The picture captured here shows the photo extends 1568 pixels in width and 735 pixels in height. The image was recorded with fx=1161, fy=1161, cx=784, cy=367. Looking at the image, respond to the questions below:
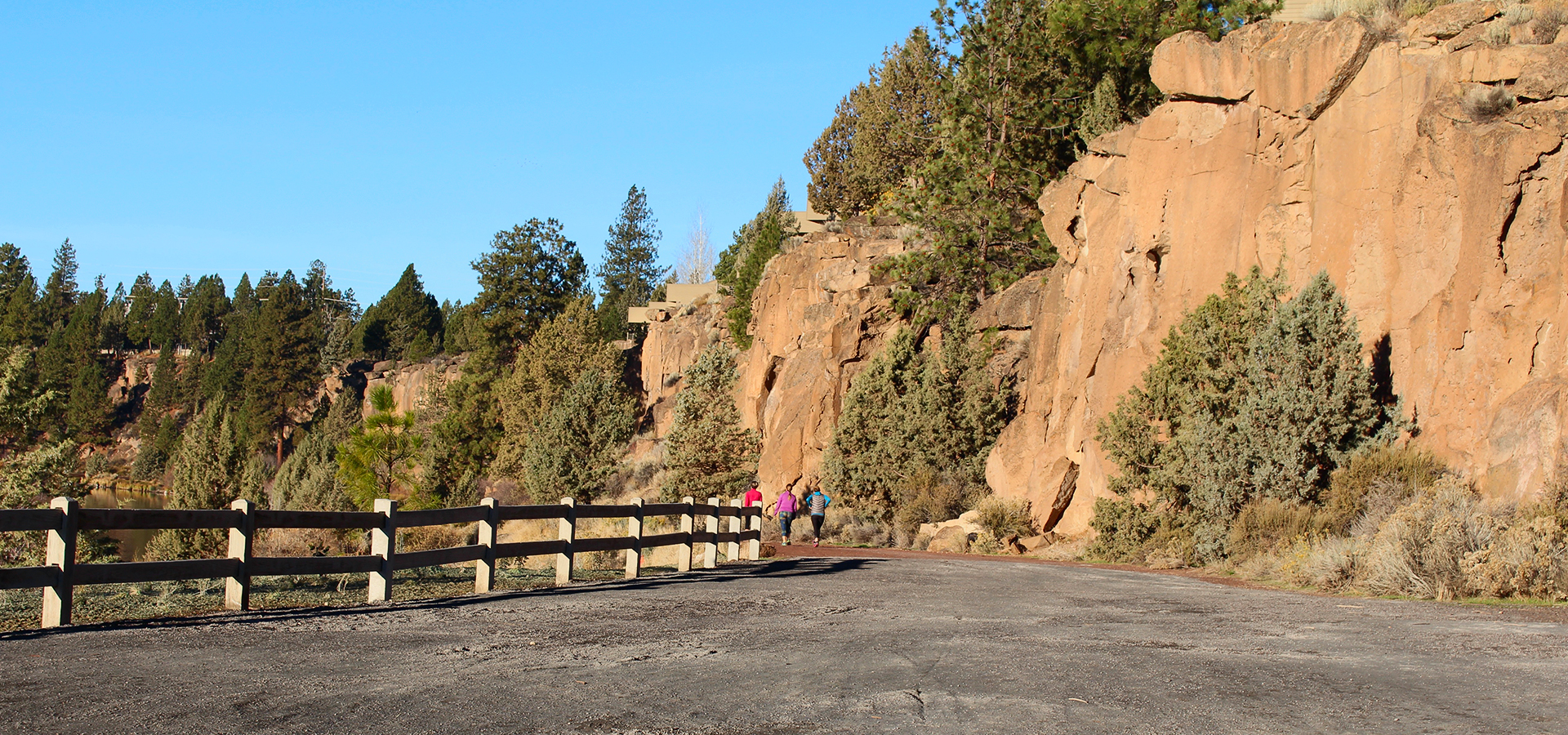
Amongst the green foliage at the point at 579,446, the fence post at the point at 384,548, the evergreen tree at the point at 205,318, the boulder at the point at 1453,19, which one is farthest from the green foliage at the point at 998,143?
the evergreen tree at the point at 205,318

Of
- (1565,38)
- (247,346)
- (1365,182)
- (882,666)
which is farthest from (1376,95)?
(247,346)

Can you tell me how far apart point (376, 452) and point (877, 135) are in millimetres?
31444

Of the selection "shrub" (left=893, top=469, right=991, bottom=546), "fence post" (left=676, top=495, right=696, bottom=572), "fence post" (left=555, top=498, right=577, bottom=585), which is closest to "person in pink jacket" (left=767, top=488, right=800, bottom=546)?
"shrub" (left=893, top=469, right=991, bottom=546)

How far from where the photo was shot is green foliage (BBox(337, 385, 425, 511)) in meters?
50.4

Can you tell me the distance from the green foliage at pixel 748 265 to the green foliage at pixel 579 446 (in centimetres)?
1435

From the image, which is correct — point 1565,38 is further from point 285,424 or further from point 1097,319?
point 285,424

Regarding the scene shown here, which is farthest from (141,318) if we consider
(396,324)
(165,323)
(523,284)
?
(523,284)

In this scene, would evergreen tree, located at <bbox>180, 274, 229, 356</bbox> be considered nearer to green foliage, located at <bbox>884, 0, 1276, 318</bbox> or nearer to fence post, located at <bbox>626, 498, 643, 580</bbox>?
green foliage, located at <bbox>884, 0, 1276, 318</bbox>

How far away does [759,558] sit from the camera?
70.2ft

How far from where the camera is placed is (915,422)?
38781 millimetres

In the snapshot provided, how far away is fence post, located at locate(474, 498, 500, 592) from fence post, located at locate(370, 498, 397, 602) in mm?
1220

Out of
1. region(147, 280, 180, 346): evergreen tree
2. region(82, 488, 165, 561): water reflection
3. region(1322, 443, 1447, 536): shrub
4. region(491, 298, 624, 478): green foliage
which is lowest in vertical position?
region(82, 488, 165, 561): water reflection

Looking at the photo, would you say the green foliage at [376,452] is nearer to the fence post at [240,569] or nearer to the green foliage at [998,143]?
the green foliage at [998,143]

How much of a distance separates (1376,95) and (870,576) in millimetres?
16258
